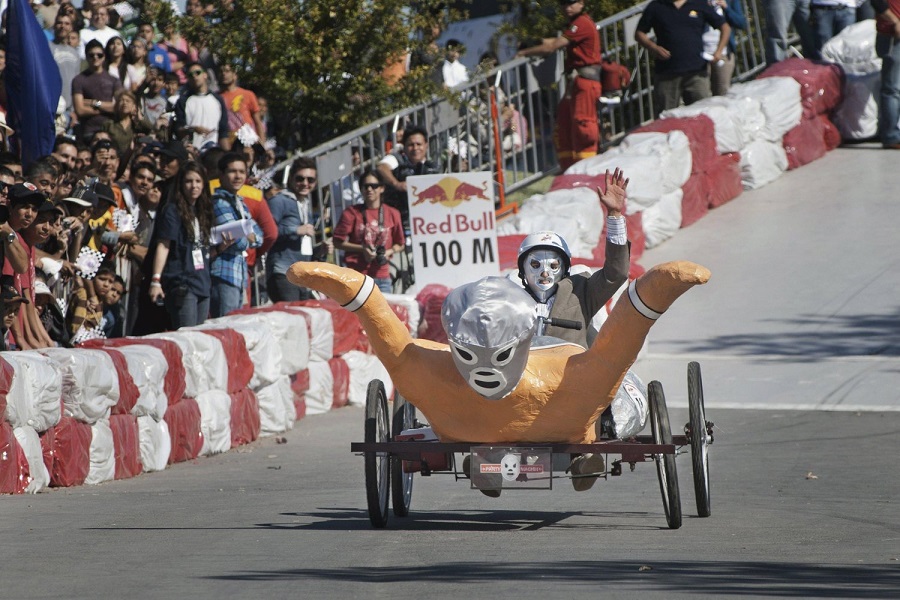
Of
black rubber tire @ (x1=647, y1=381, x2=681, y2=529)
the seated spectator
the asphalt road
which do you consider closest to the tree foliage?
the asphalt road

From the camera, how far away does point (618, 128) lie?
22.2m

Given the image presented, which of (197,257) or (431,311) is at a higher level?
(197,257)

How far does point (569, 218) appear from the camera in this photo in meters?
16.5

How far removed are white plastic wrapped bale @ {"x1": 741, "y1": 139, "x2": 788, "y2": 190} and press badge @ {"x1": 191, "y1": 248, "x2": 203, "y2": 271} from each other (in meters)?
9.71

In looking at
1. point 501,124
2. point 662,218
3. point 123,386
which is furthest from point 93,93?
point 662,218

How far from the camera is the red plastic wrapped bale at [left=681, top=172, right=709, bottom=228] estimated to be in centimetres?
1919

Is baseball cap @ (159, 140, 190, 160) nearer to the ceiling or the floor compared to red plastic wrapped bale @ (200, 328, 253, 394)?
nearer to the ceiling

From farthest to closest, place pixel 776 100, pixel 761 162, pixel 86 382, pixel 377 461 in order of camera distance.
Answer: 1. pixel 761 162
2. pixel 776 100
3. pixel 86 382
4. pixel 377 461

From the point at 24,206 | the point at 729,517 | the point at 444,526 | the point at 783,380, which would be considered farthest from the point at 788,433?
the point at 24,206

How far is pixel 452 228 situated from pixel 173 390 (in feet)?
13.8

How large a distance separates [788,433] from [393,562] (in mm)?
6051

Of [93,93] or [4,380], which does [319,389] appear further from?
[4,380]

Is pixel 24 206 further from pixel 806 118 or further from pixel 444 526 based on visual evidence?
pixel 806 118

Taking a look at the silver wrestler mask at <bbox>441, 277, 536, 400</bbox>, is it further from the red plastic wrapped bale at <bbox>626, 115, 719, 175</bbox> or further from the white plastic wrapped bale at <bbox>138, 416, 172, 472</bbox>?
the red plastic wrapped bale at <bbox>626, 115, 719, 175</bbox>
